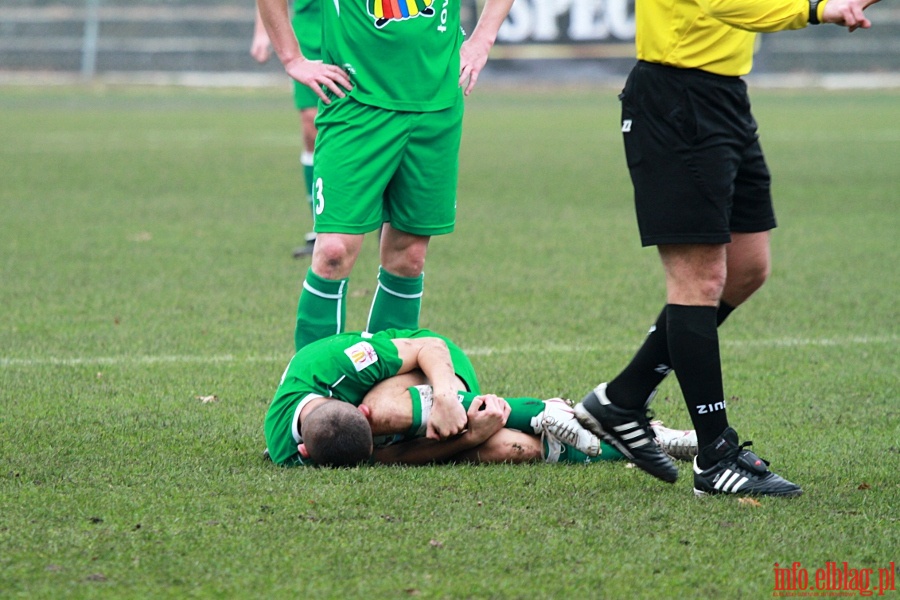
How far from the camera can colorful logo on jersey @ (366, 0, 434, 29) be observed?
4621mm

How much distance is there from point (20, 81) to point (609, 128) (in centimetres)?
1503

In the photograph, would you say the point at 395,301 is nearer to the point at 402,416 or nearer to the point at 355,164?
the point at 355,164

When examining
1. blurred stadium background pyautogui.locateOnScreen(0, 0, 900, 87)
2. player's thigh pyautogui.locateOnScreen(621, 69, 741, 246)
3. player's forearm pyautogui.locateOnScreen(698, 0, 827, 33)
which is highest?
player's forearm pyautogui.locateOnScreen(698, 0, 827, 33)

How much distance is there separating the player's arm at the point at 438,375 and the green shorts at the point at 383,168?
1.49ft

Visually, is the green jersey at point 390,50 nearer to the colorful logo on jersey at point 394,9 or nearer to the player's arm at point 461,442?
the colorful logo on jersey at point 394,9

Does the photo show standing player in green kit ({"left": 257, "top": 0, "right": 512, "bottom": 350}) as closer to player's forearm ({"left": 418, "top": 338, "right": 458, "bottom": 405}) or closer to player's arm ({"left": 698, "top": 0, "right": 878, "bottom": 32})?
player's forearm ({"left": 418, "top": 338, "right": 458, "bottom": 405})

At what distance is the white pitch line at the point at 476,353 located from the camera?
557 cm

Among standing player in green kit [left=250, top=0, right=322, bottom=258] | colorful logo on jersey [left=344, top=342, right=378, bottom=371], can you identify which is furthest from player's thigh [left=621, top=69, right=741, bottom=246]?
standing player in green kit [left=250, top=0, right=322, bottom=258]

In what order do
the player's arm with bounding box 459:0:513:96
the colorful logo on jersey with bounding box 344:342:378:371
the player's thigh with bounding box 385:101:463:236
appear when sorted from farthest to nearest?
the player's arm with bounding box 459:0:513:96 → the player's thigh with bounding box 385:101:463:236 → the colorful logo on jersey with bounding box 344:342:378:371

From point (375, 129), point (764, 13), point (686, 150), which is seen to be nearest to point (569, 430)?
point (686, 150)

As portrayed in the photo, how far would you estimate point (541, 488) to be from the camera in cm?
387

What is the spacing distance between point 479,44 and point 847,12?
171 cm

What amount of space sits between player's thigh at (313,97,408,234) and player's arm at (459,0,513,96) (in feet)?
1.25

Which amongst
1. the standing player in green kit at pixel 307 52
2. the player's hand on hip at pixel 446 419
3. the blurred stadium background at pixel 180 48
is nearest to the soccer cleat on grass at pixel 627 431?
the player's hand on hip at pixel 446 419
